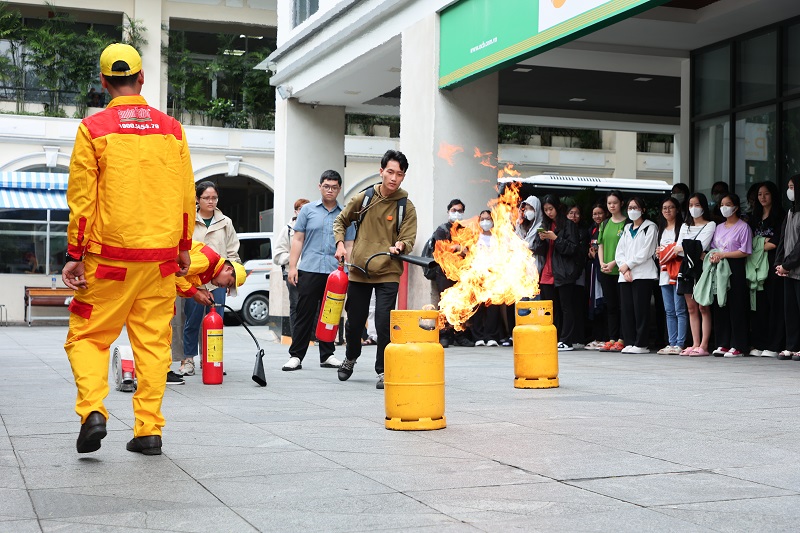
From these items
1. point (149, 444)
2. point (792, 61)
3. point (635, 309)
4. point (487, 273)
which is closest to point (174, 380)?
point (487, 273)

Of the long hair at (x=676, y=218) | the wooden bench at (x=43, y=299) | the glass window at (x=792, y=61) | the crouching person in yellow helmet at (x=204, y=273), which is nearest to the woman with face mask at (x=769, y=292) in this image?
the long hair at (x=676, y=218)

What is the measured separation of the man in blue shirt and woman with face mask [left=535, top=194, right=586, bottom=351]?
13.6 ft

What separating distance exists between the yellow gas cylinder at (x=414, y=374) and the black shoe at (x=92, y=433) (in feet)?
6.13

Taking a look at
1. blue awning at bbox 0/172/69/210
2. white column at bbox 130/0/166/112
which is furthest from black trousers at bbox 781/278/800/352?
white column at bbox 130/0/166/112

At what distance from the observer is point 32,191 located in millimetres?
26625

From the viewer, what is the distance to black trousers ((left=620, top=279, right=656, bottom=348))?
13.4m

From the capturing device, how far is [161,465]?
5.37 m

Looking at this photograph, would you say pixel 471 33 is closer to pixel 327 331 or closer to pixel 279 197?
pixel 327 331

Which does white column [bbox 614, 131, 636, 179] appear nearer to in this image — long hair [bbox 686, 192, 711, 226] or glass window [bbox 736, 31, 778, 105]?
glass window [bbox 736, 31, 778, 105]

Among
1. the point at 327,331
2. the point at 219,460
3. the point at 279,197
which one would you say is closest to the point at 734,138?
the point at 327,331

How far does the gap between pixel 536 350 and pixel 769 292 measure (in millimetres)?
4657

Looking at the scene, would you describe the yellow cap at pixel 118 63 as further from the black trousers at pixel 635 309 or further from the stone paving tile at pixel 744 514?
the black trousers at pixel 635 309

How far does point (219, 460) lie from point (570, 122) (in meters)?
20.0

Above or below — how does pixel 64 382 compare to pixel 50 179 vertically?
below
